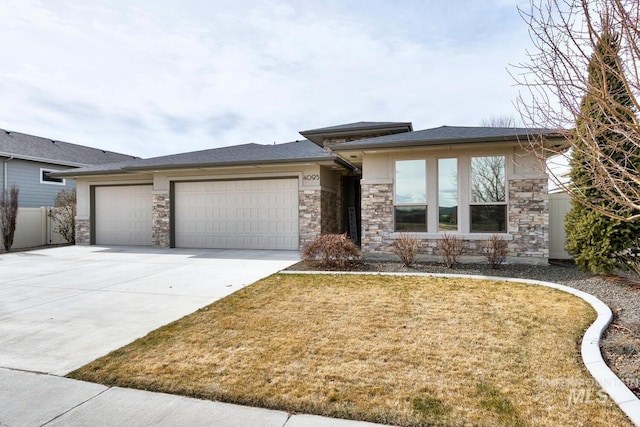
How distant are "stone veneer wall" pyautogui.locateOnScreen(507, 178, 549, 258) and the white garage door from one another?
13.2 metres

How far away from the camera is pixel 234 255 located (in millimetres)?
11109

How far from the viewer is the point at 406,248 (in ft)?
28.7

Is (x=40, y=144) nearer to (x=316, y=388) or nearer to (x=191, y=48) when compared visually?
(x=191, y=48)

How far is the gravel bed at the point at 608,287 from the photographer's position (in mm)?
3424

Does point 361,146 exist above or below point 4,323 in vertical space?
above

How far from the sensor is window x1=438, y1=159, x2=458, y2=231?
9.39 metres

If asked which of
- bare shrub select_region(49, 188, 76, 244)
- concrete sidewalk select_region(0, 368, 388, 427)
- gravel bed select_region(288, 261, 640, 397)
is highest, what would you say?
bare shrub select_region(49, 188, 76, 244)

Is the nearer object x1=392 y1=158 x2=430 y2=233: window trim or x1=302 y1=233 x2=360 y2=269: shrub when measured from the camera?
x1=302 y1=233 x2=360 y2=269: shrub

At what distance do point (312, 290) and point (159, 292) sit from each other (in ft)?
9.29

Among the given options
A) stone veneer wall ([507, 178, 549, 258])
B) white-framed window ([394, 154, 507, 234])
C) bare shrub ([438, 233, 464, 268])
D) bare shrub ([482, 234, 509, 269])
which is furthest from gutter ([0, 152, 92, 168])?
stone veneer wall ([507, 178, 549, 258])

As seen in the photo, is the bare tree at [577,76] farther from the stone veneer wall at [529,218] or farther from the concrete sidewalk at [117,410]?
the stone veneer wall at [529,218]

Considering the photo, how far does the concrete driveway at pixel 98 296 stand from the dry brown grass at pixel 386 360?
0.58 meters

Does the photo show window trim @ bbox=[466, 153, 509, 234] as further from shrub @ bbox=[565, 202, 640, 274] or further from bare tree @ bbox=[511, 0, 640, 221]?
bare tree @ bbox=[511, 0, 640, 221]

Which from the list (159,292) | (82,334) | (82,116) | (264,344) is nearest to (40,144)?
(82,116)
